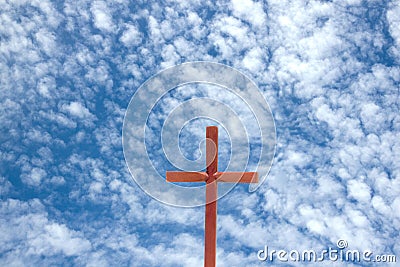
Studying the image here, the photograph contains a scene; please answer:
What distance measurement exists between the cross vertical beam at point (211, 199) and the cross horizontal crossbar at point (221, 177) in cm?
16

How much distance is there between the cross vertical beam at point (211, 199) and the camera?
12.4 meters

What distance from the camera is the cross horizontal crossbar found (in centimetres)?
1331

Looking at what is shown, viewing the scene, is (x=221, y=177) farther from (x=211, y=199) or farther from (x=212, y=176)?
(x=211, y=199)

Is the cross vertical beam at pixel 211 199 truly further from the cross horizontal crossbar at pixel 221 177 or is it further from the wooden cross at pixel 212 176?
the cross horizontal crossbar at pixel 221 177

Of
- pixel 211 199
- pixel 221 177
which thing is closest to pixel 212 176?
pixel 221 177

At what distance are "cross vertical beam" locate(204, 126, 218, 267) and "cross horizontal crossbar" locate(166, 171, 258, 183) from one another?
161 mm

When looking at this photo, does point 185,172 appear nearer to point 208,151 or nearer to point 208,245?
point 208,151

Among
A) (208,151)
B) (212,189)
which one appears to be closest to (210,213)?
(212,189)

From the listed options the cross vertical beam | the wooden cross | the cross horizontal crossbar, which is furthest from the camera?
the cross horizontal crossbar

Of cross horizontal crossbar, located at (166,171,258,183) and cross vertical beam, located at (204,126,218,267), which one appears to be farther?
cross horizontal crossbar, located at (166,171,258,183)

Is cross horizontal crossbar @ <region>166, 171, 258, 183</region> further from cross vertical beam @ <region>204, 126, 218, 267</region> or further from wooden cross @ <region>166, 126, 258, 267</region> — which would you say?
cross vertical beam @ <region>204, 126, 218, 267</region>

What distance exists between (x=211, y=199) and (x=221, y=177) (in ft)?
2.73

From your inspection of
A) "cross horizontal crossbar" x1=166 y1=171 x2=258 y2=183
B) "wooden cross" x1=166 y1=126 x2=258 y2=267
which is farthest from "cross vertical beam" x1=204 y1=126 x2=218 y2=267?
"cross horizontal crossbar" x1=166 y1=171 x2=258 y2=183

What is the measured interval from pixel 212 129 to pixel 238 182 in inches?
73.4
